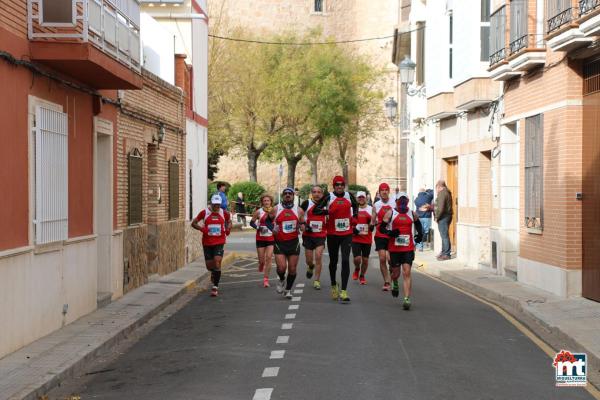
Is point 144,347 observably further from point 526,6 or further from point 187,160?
point 187,160

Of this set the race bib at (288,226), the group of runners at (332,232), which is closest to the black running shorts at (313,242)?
the group of runners at (332,232)

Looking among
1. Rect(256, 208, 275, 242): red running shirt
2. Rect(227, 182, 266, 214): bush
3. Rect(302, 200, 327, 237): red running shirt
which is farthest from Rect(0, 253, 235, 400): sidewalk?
Rect(227, 182, 266, 214): bush

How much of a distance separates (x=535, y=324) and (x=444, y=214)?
11.8m

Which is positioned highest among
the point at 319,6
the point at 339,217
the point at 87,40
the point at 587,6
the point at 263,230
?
the point at 319,6

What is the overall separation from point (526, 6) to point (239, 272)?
888cm

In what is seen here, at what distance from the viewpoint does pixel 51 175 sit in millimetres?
12242

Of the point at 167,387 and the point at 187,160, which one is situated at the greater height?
the point at 187,160

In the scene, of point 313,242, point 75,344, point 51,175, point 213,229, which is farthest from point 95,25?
point 313,242

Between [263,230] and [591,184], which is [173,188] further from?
[591,184]

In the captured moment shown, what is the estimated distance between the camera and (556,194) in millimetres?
16875

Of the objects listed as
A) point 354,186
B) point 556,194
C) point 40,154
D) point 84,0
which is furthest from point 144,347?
point 354,186

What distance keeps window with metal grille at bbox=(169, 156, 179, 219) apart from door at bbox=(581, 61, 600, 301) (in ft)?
31.6

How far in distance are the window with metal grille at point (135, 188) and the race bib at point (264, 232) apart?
7.67ft

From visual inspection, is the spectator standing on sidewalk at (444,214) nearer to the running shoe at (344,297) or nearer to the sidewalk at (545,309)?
the sidewalk at (545,309)
